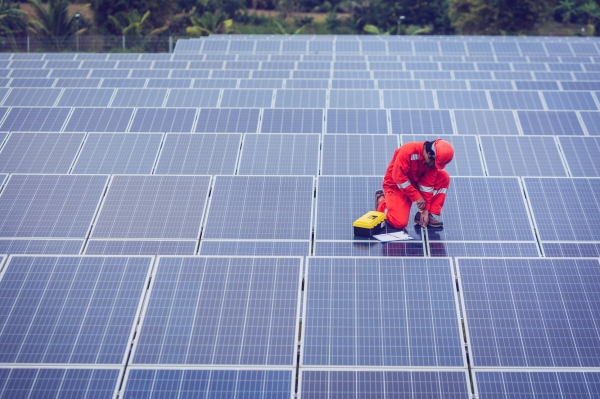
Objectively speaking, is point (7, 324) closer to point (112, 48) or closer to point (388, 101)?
point (388, 101)

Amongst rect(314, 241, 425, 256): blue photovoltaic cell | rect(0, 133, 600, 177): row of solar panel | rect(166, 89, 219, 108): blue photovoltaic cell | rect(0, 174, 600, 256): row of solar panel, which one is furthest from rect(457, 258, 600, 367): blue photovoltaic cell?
rect(166, 89, 219, 108): blue photovoltaic cell

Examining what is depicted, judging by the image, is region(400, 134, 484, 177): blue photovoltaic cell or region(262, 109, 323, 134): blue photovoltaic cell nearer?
region(400, 134, 484, 177): blue photovoltaic cell

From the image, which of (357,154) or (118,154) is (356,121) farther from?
(118,154)

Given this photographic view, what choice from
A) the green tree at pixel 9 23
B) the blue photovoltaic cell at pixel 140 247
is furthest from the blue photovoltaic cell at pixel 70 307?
the green tree at pixel 9 23

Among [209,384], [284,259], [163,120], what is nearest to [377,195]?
[284,259]

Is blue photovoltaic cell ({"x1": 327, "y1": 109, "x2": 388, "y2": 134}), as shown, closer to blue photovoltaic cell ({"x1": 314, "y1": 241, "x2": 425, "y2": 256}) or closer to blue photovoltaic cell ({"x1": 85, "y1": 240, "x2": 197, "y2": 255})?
blue photovoltaic cell ({"x1": 314, "y1": 241, "x2": 425, "y2": 256})

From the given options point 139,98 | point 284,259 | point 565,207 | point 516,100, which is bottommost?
point 139,98
